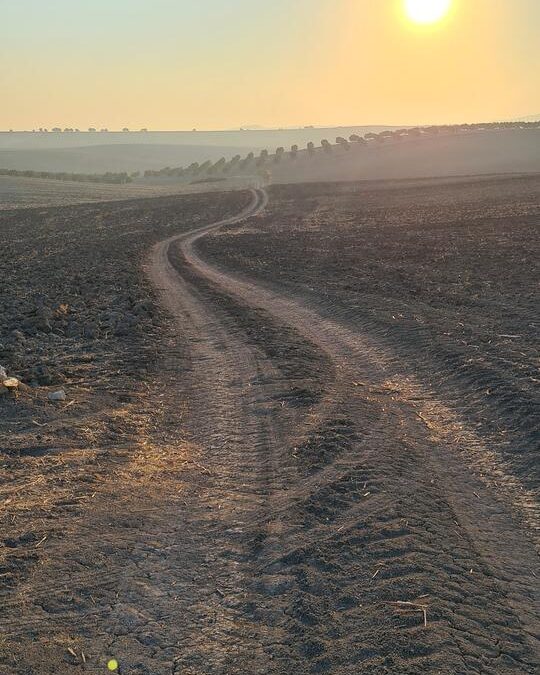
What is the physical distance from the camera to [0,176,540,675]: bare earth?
12.5 feet

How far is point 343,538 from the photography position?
191 inches

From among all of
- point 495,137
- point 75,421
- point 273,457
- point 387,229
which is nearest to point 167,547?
point 273,457

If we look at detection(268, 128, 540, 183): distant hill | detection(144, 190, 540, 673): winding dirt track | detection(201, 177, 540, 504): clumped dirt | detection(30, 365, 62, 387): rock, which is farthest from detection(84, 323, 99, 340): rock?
detection(268, 128, 540, 183): distant hill

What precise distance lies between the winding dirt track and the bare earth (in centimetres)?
2

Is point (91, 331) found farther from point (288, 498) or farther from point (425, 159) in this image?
point (425, 159)

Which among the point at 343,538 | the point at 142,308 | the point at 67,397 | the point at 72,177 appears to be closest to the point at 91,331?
the point at 142,308

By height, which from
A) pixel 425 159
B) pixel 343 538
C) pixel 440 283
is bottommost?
pixel 343 538

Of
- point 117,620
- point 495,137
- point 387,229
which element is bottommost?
point 117,620

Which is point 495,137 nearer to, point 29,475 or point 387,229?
point 387,229

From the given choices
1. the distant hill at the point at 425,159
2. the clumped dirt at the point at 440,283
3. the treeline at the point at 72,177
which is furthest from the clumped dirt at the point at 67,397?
the treeline at the point at 72,177

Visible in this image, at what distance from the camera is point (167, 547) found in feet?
15.6

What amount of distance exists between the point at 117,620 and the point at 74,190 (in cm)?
6719

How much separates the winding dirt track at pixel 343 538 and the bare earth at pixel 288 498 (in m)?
0.02

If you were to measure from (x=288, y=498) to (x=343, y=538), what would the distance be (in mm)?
703
